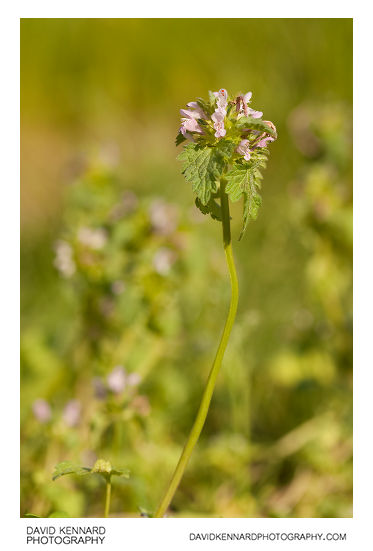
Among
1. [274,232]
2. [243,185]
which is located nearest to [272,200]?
[274,232]

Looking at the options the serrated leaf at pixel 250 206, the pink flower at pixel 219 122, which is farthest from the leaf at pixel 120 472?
the pink flower at pixel 219 122

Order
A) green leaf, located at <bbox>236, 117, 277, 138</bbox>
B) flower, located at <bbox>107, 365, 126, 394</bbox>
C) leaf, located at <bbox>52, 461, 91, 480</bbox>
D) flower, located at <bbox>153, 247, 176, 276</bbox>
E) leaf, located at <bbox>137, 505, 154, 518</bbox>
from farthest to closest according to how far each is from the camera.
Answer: flower, located at <bbox>153, 247, 176, 276</bbox> < flower, located at <bbox>107, 365, 126, 394</bbox> < leaf, located at <bbox>137, 505, 154, 518</bbox> < leaf, located at <bbox>52, 461, 91, 480</bbox> < green leaf, located at <bbox>236, 117, 277, 138</bbox>

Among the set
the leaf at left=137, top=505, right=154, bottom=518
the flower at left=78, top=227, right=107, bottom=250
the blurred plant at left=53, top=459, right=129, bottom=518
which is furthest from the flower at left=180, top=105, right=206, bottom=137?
the flower at left=78, top=227, right=107, bottom=250

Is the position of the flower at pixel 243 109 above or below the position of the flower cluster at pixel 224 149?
above

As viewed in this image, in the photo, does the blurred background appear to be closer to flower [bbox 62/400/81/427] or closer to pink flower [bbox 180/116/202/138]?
flower [bbox 62/400/81/427]

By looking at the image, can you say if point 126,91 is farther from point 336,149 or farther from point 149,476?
point 149,476
